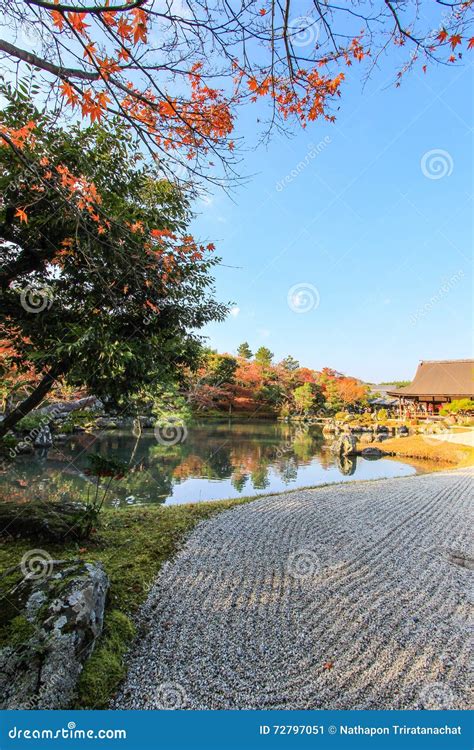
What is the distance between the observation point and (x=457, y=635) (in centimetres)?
239

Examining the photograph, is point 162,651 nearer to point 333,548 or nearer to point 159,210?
A: point 333,548


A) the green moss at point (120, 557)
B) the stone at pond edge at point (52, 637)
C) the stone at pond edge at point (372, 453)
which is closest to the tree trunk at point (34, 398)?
Result: the green moss at point (120, 557)

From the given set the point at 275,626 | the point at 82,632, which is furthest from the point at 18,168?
the point at 275,626

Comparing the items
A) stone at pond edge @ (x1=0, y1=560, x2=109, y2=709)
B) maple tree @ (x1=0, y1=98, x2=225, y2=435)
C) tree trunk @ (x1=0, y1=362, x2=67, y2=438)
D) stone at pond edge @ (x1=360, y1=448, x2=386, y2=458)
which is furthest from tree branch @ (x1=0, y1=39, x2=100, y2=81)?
stone at pond edge @ (x1=360, y1=448, x2=386, y2=458)

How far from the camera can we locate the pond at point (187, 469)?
7.39m

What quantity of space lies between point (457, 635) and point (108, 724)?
7.26 ft

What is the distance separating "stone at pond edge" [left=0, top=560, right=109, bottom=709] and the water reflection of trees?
4.58 meters

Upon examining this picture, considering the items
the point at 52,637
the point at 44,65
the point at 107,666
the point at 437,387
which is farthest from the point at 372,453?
the point at 44,65

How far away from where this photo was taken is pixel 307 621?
2.49 metres

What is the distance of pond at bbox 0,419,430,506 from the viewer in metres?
7.39

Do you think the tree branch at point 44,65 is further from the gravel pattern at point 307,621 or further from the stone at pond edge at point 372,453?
the stone at pond edge at point 372,453

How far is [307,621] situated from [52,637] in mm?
1634

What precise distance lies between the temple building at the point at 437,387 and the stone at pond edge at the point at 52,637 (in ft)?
79.1

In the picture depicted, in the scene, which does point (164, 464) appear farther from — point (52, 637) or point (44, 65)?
point (44, 65)
